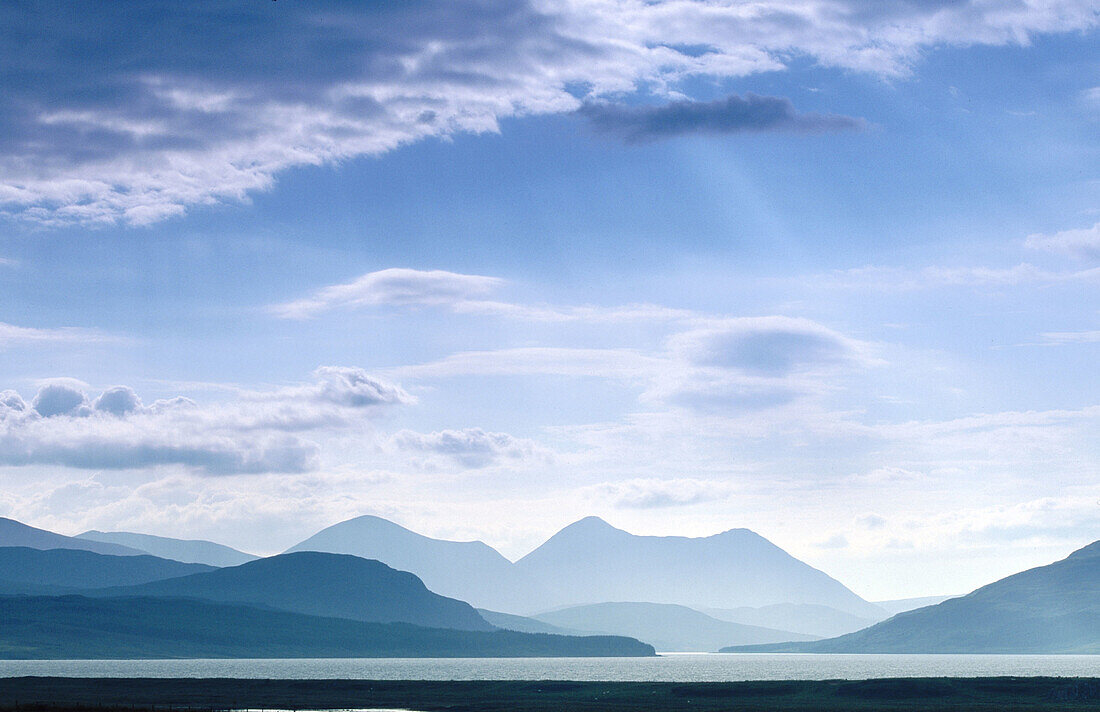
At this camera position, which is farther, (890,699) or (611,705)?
(890,699)

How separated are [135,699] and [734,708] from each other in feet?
336

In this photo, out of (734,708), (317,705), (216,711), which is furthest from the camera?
(317,705)

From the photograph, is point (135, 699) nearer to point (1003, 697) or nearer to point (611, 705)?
point (611, 705)

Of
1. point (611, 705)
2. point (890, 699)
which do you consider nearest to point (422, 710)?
point (611, 705)

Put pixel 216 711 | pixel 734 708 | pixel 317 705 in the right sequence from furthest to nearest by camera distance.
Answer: pixel 317 705, pixel 734 708, pixel 216 711

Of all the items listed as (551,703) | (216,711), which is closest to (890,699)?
(551,703)

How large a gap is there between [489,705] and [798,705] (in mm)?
50219

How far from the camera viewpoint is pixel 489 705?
187750 millimetres

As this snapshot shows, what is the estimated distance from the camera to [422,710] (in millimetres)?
179500

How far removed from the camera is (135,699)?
19712 centimetres

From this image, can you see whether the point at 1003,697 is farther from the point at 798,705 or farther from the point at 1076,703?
the point at 798,705

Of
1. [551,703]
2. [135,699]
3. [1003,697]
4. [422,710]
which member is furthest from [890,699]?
[135,699]

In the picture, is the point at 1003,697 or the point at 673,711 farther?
the point at 1003,697

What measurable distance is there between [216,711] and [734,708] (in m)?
77.1
